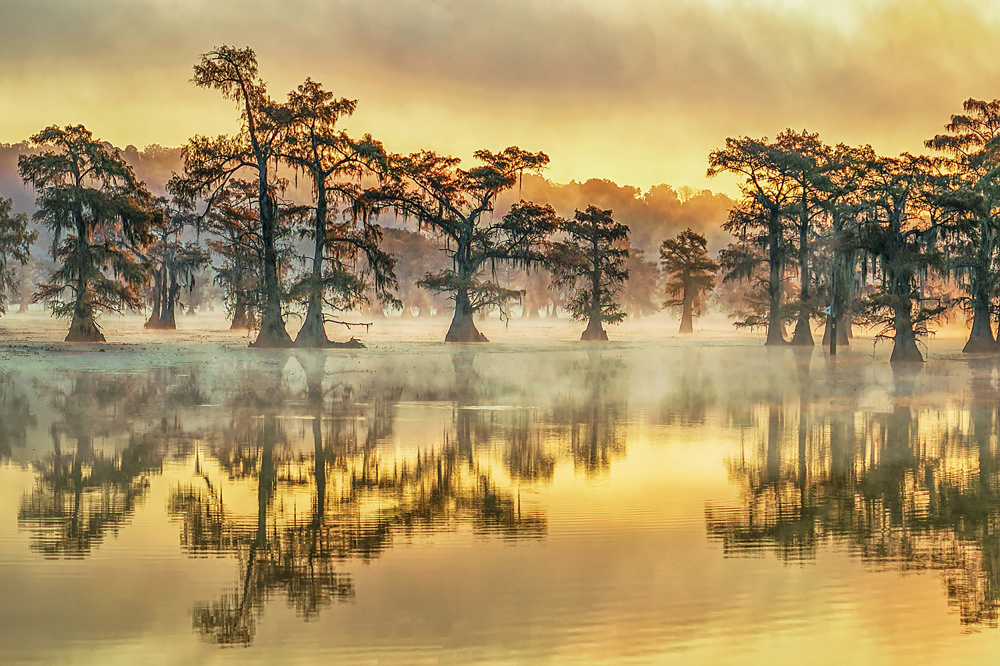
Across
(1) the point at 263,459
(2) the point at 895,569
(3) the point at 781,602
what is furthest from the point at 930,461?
(1) the point at 263,459

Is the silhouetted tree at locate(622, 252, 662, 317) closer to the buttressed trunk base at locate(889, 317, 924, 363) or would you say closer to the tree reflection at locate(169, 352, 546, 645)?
the buttressed trunk base at locate(889, 317, 924, 363)

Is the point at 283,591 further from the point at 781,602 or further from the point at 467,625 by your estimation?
the point at 781,602

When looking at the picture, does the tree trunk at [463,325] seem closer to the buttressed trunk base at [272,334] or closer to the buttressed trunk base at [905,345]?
the buttressed trunk base at [272,334]

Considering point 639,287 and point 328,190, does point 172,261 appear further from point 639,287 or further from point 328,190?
point 639,287

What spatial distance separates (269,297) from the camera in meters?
49.9

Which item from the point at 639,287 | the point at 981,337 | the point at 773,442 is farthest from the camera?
the point at 639,287

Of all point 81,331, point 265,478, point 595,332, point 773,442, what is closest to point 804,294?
point 595,332

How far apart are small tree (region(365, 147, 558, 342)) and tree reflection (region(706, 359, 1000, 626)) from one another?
4530 cm

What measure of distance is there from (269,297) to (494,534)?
4175cm

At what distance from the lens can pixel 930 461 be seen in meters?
14.8

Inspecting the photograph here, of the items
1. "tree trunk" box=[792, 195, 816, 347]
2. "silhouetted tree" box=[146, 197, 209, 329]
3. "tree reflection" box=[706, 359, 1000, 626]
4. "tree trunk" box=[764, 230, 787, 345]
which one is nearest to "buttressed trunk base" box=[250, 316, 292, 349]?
"silhouetted tree" box=[146, 197, 209, 329]

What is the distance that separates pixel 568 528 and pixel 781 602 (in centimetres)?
289

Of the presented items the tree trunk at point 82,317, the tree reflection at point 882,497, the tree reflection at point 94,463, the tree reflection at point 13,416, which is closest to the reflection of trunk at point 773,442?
the tree reflection at point 882,497

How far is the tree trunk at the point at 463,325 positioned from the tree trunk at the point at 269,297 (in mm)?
15994
